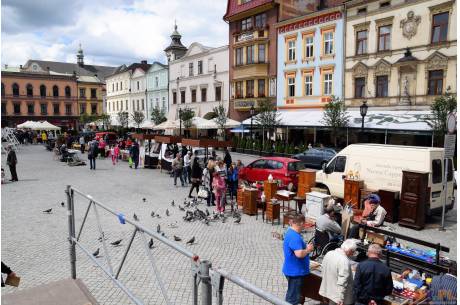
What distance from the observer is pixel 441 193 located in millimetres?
12375

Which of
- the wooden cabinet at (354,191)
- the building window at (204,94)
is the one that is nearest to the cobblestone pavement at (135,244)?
the wooden cabinet at (354,191)

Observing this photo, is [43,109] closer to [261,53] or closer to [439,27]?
[261,53]

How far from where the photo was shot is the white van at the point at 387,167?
39.5ft

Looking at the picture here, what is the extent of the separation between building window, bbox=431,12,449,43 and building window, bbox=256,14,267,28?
16968mm

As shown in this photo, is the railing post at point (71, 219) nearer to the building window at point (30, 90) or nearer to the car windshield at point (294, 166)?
the car windshield at point (294, 166)

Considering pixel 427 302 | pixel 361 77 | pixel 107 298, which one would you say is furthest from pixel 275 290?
pixel 361 77

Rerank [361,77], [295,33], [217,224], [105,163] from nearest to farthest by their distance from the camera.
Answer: [217,224]
[105,163]
[361,77]
[295,33]

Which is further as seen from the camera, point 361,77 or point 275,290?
point 361,77

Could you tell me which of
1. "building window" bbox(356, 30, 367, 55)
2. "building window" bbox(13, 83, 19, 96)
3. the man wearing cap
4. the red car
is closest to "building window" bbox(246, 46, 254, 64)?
"building window" bbox(356, 30, 367, 55)

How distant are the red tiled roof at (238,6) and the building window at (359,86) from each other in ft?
41.6

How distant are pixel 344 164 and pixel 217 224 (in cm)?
586

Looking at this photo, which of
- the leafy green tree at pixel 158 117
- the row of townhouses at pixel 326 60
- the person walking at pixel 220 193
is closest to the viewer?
the person walking at pixel 220 193

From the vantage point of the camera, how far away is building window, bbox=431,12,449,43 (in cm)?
2470

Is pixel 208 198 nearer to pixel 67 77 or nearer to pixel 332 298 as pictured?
pixel 332 298
